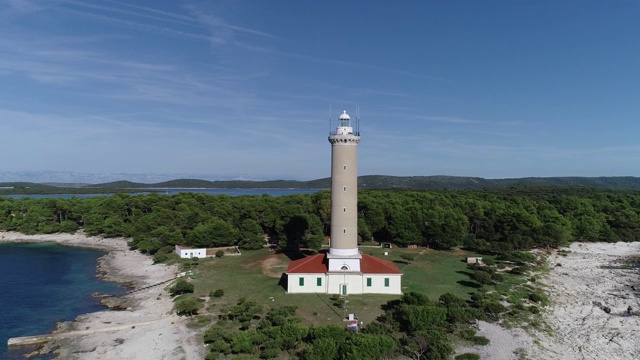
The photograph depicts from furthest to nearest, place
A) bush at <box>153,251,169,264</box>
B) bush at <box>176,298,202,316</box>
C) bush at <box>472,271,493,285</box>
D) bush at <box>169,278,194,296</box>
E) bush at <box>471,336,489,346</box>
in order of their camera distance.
Result: 1. bush at <box>153,251,169,264</box>
2. bush at <box>472,271,493,285</box>
3. bush at <box>169,278,194,296</box>
4. bush at <box>176,298,202,316</box>
5. bush at <box>471,336,489,346</box>

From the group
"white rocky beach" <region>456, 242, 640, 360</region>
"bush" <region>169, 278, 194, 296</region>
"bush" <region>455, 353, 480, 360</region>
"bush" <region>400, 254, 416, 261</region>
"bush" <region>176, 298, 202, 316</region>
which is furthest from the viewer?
"bush" <region>400, 254, 416, 261</region>

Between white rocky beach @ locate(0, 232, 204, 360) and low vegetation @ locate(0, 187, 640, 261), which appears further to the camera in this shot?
low vegetation @ locate(0, 187, 640, 261)

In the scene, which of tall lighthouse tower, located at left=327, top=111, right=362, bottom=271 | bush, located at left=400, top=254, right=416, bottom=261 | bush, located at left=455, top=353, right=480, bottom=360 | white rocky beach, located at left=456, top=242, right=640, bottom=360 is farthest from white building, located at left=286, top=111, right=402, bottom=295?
bush, located at left=400, top=254, right=416, bottom=261

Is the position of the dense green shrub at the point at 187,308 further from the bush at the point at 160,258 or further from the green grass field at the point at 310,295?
the bush at the point at 160,258

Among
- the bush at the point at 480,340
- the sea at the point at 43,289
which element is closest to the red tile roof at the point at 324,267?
the bush at the point at 480,340

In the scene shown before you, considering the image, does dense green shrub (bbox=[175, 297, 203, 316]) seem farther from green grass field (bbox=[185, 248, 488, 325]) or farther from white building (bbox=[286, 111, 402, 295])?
white building (bbox=[286, 111, 402, 295])

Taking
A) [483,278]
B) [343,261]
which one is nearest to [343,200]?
[343,261]
